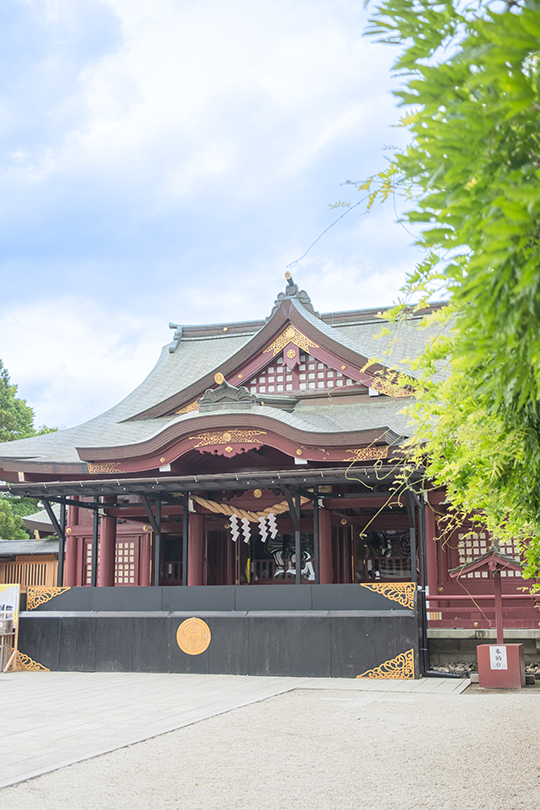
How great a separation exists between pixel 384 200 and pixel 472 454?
159cm

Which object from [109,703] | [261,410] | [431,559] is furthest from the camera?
[431,559]

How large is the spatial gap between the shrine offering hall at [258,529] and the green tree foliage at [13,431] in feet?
50.3

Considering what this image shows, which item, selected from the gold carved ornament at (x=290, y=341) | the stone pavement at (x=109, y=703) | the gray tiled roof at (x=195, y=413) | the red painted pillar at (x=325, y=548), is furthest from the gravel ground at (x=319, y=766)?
the gold carved ornament at (x=290, y=341)

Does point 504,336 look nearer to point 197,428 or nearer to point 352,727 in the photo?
point 352,727

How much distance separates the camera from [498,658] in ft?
33.9

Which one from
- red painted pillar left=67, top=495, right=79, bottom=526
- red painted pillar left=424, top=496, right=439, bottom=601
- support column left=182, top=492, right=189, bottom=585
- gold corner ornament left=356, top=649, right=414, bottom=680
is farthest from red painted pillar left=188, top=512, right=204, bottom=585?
gold corner ornament left=356, top=649, right=414, bottom=680

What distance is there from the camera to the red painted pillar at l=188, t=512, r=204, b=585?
49.6ft

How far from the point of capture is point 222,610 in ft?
41.4

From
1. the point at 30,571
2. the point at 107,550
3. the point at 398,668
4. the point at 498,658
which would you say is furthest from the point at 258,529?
the point at 30,571

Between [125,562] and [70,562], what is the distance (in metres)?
1.32

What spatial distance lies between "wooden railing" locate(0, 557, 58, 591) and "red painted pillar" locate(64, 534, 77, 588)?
500cm

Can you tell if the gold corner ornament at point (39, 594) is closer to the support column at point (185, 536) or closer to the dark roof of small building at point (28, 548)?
the support column at point (185, 536)

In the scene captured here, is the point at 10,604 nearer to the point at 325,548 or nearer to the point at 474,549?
the point at 325,548

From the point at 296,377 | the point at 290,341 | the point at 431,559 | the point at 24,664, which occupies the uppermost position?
the point at 290,341
